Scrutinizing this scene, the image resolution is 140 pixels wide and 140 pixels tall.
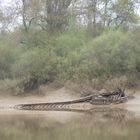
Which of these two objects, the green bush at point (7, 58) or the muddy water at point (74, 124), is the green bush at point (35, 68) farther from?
the muddy water at point (74, 124)

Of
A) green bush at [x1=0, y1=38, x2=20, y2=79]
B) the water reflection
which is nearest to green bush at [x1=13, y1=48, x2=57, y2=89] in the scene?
green bush at [x1=0, y1=38, x2=20, y2=79]

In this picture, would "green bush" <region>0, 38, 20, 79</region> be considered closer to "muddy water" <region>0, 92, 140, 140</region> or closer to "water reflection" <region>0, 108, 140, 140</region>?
"muddy water" <region>0, 92, 140, 140</region>

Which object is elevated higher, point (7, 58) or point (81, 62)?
point (7, 58)

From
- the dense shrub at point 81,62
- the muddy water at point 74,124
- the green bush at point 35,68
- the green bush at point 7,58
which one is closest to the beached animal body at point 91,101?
the muddy water at point 74,124

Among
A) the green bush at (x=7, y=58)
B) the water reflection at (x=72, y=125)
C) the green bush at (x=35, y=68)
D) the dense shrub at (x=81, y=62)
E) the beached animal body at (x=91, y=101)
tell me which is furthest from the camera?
the green bush at (x=7, y=58)

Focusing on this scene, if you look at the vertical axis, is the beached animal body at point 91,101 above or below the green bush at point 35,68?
below

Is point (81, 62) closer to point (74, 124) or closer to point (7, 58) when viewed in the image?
point (7, 58)

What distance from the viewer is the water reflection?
2145 cm

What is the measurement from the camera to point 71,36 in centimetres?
4281

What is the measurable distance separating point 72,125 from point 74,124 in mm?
231

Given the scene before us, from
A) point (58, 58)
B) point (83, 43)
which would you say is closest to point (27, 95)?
point (58, 58)

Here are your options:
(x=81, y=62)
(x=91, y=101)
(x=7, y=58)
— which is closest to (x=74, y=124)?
(x=91, y=101)

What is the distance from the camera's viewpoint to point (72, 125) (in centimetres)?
2506

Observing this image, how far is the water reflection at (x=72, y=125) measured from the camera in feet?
70.4
